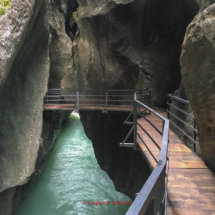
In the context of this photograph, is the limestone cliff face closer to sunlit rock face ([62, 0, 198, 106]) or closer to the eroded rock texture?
sunlit rock face ([62, 0, 198, 106])

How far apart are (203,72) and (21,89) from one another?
6.18m

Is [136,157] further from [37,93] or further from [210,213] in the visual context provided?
[210,213]

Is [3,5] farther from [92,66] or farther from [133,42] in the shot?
[133,42]

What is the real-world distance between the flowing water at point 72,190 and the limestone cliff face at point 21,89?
2.07 metres

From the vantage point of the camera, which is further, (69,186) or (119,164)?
(69,186)

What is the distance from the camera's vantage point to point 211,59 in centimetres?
271

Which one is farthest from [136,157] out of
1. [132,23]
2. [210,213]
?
[132,23]

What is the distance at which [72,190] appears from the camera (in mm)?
9812

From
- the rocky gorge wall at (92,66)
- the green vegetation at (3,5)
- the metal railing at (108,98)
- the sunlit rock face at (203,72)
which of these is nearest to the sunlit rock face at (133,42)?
the rocky gorge wall at (92,66)

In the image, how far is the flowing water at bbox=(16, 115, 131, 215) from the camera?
27.7 feet

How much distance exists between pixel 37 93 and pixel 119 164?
492 centimetres

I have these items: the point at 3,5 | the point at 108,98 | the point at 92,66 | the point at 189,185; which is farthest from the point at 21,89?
the point at 189,185

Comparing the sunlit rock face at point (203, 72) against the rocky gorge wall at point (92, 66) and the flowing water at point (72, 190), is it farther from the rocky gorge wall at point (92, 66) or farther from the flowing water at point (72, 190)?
the flowing water at point (72, 190)

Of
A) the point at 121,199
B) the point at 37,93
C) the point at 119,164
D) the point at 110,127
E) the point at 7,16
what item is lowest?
the point at 121,199
